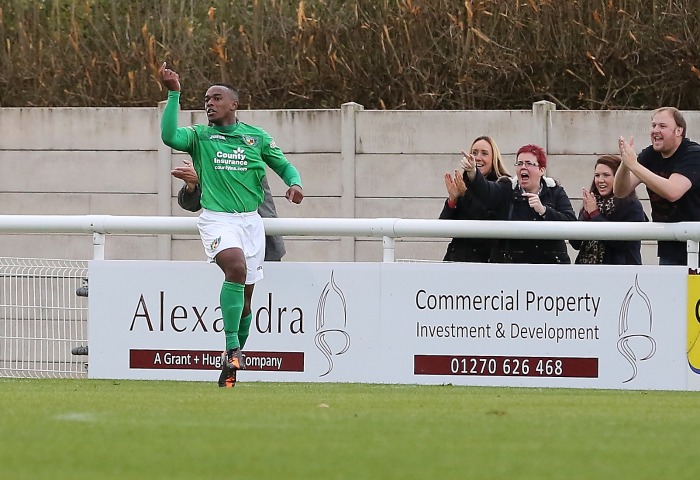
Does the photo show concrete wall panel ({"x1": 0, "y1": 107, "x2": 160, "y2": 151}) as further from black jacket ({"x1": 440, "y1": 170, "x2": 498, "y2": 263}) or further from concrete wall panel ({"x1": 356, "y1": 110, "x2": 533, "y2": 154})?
black jacket ({"x1": 440, "y1": 170, "x2": 498, "y2": 263})

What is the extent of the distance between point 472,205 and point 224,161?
71.0 inches

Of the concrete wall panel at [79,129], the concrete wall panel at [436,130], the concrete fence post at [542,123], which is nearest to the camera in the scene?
the concrete fence post at [542,123]

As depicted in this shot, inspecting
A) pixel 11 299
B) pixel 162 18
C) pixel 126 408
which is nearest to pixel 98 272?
pixel 11 299

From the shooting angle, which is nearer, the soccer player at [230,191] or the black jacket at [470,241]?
the soccer player at [230,191]

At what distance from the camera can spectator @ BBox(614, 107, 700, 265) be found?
10.1 metres

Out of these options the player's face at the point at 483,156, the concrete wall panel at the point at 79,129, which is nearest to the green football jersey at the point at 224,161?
the player's face at the point at 483,156

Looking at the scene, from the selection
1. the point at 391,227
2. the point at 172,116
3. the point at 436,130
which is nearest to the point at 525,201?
the point at 391,227

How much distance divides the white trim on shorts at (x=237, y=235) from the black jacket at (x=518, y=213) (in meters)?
1.46

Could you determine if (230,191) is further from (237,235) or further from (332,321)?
(332,321)

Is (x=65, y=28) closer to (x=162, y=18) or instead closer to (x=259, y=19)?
(x=162, y=18)

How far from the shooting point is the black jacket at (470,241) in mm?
10641

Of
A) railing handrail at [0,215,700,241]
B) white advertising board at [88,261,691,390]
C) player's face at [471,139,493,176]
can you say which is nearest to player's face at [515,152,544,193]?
player's face at [471,139,493,176]

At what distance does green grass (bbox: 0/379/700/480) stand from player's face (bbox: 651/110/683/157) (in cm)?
204

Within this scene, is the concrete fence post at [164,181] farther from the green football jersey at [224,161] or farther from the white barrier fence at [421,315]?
the green football jersey at [224,161]
